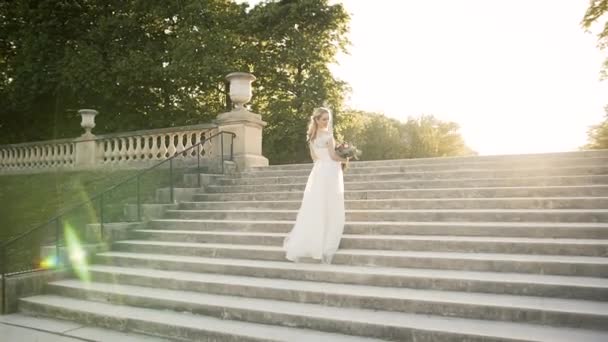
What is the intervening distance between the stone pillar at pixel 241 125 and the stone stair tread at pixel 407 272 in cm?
409

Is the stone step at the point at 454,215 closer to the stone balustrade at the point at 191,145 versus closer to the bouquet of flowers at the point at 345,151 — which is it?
the bouquet of flowers at the point at 345,151

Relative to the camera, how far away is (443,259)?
5.46 m

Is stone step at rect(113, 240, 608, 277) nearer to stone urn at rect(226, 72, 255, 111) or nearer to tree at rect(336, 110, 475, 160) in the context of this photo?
stone urn at rect(226, 72, 255, 111)

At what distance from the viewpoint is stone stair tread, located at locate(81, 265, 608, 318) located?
4.30m

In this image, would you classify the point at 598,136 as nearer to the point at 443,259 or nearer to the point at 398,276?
the point at 443,259

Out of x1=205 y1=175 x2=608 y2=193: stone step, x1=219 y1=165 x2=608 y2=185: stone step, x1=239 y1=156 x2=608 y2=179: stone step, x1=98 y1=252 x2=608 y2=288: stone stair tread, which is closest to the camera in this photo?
x1=98 y1=252 x2=608 y2=288: stone stair tread

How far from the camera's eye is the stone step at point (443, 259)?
4941mm


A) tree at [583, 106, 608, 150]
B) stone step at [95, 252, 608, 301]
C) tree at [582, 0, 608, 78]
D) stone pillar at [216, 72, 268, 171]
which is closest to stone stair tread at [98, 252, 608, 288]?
stone step at [95, 252, 608, 301]

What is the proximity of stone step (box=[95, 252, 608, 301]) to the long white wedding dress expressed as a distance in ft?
0.73

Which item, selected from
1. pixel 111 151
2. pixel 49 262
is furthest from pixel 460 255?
pixel 111 151

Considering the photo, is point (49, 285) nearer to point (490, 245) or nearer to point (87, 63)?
point (490, 245)

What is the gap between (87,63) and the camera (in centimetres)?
1823

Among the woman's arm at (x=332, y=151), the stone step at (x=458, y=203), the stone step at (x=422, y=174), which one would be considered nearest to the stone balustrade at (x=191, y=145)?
the stone step at (x=422, y=174)

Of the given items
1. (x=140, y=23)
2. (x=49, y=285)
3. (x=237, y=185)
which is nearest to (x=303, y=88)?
(x=140, y=23)
